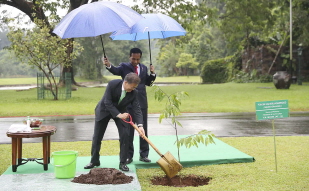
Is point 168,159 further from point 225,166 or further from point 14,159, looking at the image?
point 14,159

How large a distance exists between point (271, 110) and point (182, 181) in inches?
75.9

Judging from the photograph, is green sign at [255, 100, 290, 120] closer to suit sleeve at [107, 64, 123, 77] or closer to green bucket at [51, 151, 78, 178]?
suit sleeve at [107, 64, 123, 77]

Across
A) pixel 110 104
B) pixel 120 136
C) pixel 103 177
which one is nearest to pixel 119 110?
pixel 110 104

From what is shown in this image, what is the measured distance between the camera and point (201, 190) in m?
5.87

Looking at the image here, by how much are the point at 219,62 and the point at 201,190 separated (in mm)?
39014

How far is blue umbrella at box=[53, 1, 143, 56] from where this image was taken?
6.27 metres

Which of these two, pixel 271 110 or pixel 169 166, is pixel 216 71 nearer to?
pixel 271 110

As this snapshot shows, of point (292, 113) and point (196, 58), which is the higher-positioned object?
point (196, 58)

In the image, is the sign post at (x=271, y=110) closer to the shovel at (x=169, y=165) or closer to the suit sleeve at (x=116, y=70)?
the shovel at (x=169, y=165)

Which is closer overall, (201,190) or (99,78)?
(201,190)

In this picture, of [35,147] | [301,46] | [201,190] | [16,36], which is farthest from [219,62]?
[201,190]

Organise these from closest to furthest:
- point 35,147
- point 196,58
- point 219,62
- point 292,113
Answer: point 35,147, point 292,113, point 219,62, point 196,58

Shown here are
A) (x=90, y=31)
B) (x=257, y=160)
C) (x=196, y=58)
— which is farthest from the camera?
(x=196, y=58)

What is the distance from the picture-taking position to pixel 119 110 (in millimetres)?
6699
